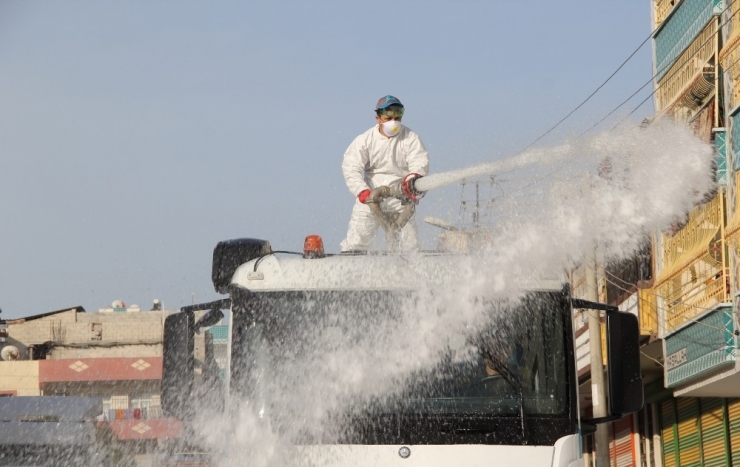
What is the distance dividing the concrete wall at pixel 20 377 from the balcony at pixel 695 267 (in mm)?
29082

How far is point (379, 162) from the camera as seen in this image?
8.62m

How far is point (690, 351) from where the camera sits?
18375 millimetres

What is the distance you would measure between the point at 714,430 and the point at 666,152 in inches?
252

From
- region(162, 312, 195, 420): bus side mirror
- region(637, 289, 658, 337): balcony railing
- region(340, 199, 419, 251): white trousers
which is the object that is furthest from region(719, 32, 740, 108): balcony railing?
region(162, 312, 195, 420): bus side mirror

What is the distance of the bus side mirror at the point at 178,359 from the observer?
6.52 metres

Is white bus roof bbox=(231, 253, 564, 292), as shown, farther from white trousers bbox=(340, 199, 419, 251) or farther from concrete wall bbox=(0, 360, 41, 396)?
concrete wall bbox=(0, 360, 41, 396)

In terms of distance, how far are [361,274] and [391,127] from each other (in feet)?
6.52

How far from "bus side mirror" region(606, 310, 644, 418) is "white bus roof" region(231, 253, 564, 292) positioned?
39 cm

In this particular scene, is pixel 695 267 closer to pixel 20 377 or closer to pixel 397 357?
pixel 397 357

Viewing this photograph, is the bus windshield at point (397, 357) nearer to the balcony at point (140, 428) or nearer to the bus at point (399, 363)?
the bus at point (399, 363)

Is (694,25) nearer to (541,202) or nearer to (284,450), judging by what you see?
(541,202)

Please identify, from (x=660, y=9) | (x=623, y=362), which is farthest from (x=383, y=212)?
(x=660, y=9)

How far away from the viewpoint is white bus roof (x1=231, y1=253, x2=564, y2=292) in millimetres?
6672

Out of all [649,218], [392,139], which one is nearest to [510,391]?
[392,139]
